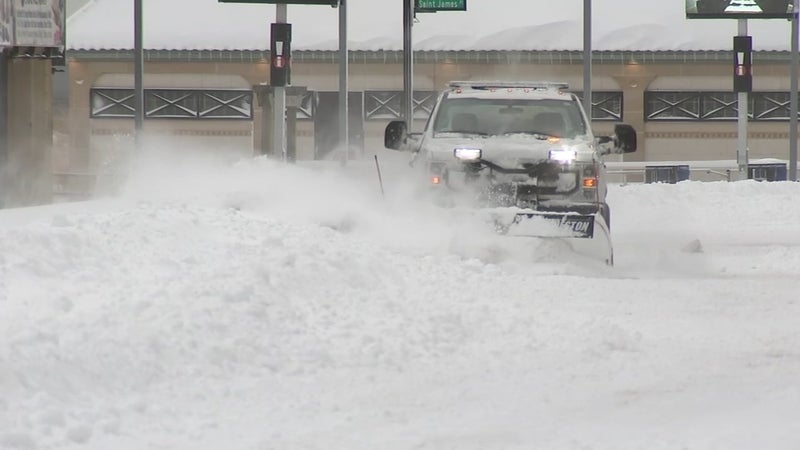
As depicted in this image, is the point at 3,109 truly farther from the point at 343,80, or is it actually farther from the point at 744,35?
the point at 744,35

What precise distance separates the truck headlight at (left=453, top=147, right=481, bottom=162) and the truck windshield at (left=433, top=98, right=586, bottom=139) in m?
0.89

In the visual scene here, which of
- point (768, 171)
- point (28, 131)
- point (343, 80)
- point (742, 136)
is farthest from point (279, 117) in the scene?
point (768, 171)

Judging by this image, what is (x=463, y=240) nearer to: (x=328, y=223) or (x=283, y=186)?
(x=328, y=223)

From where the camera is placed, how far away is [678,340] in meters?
9.28

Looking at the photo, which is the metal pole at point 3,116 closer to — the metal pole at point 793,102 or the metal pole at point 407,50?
the metal pole at point 407,50

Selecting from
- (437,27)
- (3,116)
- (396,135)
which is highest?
(437,27)

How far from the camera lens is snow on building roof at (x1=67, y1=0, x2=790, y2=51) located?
47.0 m

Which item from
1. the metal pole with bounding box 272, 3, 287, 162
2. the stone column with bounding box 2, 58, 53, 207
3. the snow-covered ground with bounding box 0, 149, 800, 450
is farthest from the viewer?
the metal pole with bounding box 272, 3, 287, 162

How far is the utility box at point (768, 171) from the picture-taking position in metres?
36.0

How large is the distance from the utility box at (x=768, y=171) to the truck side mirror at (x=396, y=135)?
22634 mm

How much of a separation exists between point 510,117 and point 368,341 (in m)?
6.53

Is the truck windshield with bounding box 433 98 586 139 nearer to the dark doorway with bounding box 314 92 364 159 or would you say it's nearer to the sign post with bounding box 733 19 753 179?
the sign post with bounding box 733 19 753 179

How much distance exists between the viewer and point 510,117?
584 inches

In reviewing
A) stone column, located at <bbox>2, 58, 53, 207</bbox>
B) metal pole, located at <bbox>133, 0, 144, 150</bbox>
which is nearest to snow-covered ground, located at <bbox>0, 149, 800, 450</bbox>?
stone column, located at <bbox>2, 58, 53, 207</bbox>
